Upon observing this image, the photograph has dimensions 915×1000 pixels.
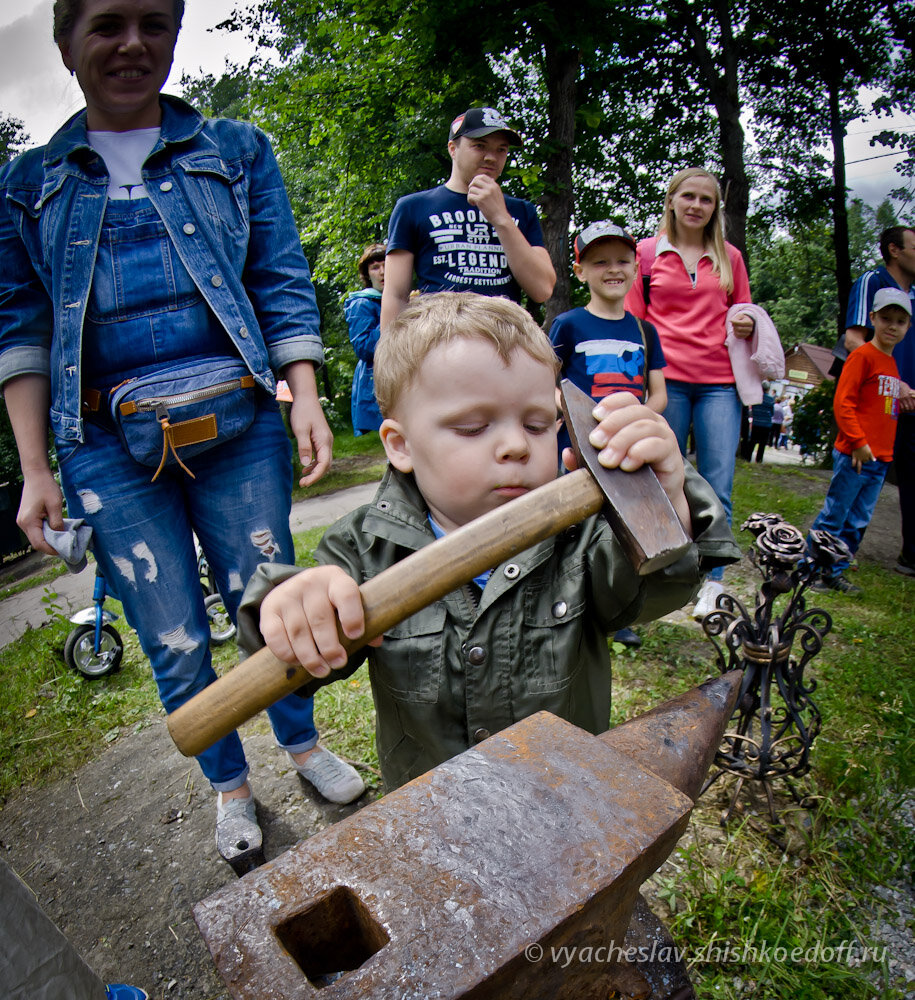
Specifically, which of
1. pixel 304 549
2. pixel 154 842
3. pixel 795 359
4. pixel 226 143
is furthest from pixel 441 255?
pixel 795 359

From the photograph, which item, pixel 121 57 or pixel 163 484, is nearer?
pixel 121 57

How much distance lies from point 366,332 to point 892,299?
345 centimetres

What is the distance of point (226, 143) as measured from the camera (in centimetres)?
193

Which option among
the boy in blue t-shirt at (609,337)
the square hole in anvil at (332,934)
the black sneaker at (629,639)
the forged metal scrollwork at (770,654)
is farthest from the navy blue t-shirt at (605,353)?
the square hole in anvil at (332,934)

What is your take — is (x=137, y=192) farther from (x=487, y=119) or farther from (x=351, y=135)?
(x=351, y=135)

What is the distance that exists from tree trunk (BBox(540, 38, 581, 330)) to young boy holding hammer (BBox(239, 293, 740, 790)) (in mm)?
7682

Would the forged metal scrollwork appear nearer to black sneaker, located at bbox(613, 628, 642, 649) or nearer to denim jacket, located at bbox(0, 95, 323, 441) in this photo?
black sneaker, located at bbox(613, 628, 642, 649)

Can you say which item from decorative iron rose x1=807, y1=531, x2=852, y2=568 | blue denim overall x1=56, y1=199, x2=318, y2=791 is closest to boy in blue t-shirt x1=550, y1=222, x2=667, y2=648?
decorative iron rose x1=807, y1=531, x2=852, y2=568

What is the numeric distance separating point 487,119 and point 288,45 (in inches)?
526

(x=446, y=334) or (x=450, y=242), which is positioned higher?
(x=450, y=242)

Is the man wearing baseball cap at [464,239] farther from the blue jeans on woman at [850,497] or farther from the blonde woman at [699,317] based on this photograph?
the blue jeans on woman at [850,497]

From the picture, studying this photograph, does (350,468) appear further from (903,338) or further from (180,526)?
(180,526)

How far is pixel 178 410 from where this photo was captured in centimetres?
172

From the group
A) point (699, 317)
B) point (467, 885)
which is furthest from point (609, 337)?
point (467, 885)
